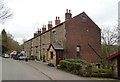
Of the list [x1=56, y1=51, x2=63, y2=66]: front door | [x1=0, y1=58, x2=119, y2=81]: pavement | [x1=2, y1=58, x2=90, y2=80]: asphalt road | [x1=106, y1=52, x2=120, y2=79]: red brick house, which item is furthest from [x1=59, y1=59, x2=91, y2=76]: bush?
[x1=56, y1=51, x2=63, y2=66]: front door

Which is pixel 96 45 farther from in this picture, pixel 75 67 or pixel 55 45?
pixel 75 67

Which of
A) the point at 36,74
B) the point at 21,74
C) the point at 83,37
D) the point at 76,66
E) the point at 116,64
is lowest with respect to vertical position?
the point at 36,74

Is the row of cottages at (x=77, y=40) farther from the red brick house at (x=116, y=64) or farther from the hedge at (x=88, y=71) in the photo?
the red brick house at (x=116, y=64)

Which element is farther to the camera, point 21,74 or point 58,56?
point 58,56

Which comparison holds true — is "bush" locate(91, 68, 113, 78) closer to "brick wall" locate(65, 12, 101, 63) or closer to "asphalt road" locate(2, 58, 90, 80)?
"asphalt road" locate(2, 58, 90, 80)

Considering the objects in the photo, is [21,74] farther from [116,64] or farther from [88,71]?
[116,64]

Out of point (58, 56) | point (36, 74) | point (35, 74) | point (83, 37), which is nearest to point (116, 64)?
point (36, 74)

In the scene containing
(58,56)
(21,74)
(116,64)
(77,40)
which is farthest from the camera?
(77,40)

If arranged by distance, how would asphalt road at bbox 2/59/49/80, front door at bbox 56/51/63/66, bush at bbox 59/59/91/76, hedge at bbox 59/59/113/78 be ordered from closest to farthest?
asphalt road at bbox 2/59/49/80 < hedge at bbox 59/59/113/78 < bush at bbox 59/59/91/76 < front door at bbox 56/51/63/66

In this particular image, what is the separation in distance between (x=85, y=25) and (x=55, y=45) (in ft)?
21.9

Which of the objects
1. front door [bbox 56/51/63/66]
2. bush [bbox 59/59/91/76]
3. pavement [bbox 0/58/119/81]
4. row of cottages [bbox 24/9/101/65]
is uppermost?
row of cottages [bbox 24/9/101/65]

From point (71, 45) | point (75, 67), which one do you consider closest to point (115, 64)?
point (75, 67)

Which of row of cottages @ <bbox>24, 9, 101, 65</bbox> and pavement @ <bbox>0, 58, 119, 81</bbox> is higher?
row of cottages @ <bbox>24, 9, 101, 65</bbox>

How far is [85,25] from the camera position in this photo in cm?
2825
